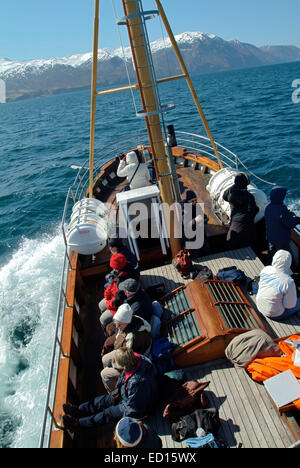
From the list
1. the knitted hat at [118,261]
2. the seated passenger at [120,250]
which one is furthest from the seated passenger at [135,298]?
the seated passenger at [120,250]

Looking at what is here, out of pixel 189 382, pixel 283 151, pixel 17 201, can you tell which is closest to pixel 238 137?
pixel 283 151

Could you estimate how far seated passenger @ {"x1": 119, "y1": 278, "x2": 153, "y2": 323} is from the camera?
522cm

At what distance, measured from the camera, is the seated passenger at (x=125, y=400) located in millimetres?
3971

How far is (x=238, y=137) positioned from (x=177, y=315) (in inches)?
891

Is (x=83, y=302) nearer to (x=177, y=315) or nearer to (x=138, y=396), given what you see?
(x=177, y=315)

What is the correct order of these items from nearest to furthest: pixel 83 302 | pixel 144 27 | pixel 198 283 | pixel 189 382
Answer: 1. pixel 189 382
2. pixel 144 27
3. pixel 198 283
4. pixel 83 302

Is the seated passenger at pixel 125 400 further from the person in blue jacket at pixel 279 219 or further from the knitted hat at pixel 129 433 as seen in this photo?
the person in blue jacket at pixel 279 219

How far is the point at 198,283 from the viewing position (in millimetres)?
5797

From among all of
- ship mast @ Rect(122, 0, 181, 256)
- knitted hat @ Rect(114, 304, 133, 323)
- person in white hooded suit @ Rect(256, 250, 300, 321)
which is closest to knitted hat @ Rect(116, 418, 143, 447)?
knitted hat @ Rect(114, 304, 133, 323)

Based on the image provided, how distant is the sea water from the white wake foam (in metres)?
0.02

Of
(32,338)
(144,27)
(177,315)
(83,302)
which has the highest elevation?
(144,27)

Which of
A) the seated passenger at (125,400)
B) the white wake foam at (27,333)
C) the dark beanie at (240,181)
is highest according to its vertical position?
the dark beanie at (240,181)

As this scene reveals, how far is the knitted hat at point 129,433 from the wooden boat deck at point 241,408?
0.85m

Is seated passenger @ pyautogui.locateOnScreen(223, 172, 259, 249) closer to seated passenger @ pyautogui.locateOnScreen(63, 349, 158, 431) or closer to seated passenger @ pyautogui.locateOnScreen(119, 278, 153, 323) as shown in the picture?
seated passenger @ pyautogui.locateOnScreen(119, 278, 153, 323)
